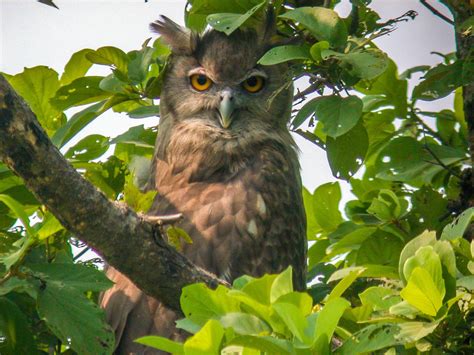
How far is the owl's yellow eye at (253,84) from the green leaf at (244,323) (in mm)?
2792

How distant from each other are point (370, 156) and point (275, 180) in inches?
18.5

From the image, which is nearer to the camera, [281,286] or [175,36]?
[281,286]

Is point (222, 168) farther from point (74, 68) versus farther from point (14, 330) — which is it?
point (14, 330)

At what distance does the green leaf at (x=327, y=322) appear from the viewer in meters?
2.26

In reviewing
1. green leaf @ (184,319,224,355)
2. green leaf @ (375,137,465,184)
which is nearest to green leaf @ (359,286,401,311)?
green leaf @ (184,319,224,355)

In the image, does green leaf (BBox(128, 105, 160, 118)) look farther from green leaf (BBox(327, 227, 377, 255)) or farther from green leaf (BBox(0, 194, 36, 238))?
green leaf (BBox(0, 194, 36, 238))

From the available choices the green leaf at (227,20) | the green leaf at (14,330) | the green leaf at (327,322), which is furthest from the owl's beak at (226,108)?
the green leaf at (327,322)

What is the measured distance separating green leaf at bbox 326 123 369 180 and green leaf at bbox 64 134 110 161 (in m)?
0.96

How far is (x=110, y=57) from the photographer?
3869 millimetres

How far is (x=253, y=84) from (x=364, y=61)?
1.80 metres

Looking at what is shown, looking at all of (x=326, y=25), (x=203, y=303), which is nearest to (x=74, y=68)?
(x=326, y=25)

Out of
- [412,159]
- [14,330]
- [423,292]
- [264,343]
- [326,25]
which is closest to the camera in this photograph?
[264,343]

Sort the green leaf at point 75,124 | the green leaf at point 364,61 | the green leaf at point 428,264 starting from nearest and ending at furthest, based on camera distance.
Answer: the green leaf at point 428,264
the green leaf at point 364,61
the green leaf at point 75,124

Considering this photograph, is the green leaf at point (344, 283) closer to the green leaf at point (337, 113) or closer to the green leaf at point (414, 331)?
the green leaf at point (414, 331)
